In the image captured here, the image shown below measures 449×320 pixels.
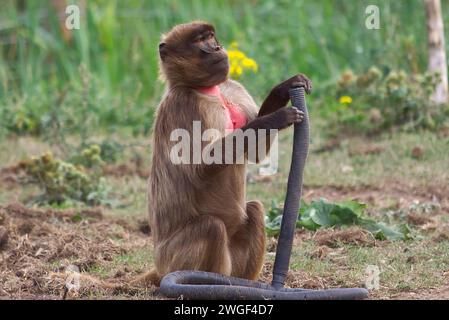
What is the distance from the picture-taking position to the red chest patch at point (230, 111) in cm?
596

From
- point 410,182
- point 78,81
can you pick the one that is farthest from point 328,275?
point 78,81

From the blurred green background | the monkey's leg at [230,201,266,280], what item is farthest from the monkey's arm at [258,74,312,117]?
the blurred green background

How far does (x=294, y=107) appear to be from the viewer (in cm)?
561

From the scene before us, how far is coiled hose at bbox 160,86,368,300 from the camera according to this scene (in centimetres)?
543

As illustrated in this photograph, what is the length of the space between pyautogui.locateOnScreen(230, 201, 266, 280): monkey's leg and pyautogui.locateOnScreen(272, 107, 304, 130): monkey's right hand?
Answer: 82 centimetres

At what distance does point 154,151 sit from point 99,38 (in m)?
6.83

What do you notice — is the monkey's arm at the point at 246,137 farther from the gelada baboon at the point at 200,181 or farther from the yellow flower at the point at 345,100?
the yellow flower at the point at 345,100

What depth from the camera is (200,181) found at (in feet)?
19.1

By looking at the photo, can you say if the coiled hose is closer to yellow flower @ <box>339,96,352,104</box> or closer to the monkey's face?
the monkey's face

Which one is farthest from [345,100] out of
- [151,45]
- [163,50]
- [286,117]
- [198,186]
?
[286,117]

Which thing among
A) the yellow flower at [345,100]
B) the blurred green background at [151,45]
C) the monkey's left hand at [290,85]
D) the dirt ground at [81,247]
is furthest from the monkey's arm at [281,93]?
the blurred green background at [151,45]

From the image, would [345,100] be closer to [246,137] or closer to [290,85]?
[290,85]

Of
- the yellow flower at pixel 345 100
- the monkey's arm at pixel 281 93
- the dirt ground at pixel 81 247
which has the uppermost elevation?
the monkey's arm at pixel 281 93

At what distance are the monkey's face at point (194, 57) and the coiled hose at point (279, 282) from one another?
52 cm
